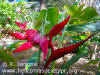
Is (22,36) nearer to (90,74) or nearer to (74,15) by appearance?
(74,15)

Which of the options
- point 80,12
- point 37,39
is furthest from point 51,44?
point 80,12

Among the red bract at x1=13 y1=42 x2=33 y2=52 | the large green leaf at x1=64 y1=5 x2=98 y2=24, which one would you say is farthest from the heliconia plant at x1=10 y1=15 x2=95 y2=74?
the large green leaf at x1=64 y1=5 x2=98 y2=24

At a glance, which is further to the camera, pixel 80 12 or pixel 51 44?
pixel 80 12

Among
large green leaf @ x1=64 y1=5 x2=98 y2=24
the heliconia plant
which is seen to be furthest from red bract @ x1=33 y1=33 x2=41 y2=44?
large green leaf @ x1=64 y1=5 x2=98 y2=24

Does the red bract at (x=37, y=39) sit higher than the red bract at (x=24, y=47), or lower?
higher

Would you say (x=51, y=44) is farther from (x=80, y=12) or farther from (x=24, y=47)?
(x=80, y=12)

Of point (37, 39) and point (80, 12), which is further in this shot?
point (80, 12)

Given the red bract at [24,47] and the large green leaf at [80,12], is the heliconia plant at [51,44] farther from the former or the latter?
the large green leaf at [80,12]

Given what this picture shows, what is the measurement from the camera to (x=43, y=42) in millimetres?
374

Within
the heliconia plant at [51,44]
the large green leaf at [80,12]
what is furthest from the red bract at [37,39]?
the large green leaf at [80,12]

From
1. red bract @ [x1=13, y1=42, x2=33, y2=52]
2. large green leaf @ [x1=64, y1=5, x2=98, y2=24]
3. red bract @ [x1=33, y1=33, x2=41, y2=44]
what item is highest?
large green leaf @ [x1=64, y1=5, x2=98, y2=24]

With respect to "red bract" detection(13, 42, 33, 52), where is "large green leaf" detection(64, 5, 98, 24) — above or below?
above

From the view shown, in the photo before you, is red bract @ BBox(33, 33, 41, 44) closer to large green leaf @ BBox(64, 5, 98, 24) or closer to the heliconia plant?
the heliconia plant

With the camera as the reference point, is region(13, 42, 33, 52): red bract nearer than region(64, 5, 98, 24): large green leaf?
Yes
